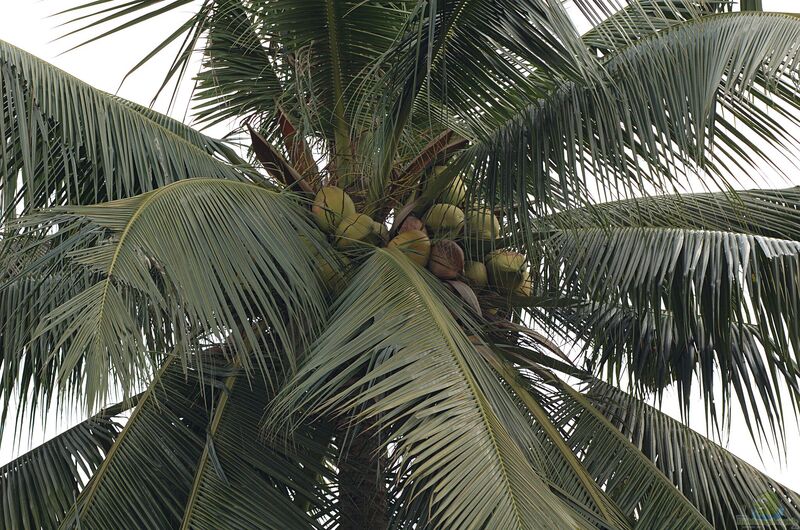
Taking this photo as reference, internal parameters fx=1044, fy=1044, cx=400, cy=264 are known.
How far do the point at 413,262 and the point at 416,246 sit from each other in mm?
177

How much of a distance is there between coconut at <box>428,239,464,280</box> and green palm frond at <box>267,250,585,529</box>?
0.30m

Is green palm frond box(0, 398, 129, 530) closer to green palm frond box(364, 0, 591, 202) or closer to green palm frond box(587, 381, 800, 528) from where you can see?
green palm frond box(364, 0, 591, 202)

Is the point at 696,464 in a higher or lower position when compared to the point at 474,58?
lower

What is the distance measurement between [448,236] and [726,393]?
160 centimetres

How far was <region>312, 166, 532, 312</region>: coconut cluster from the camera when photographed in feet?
13.8

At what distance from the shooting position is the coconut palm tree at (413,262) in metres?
3.42

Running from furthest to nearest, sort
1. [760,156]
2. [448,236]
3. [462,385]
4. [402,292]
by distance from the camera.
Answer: [448,236], [760,156], [402,292], [462,385]

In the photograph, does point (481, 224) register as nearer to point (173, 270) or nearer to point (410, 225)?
point (410, 225)

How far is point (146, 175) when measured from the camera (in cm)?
430

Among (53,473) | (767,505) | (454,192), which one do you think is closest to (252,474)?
(53,473)

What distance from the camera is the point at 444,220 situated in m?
4.32

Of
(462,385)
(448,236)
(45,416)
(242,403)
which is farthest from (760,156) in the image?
(45,416)

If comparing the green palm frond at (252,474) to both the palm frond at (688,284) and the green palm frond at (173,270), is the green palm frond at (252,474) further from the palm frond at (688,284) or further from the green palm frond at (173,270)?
the palm frond at (688,284)

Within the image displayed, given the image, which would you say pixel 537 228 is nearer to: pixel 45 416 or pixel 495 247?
pixel 495 247
